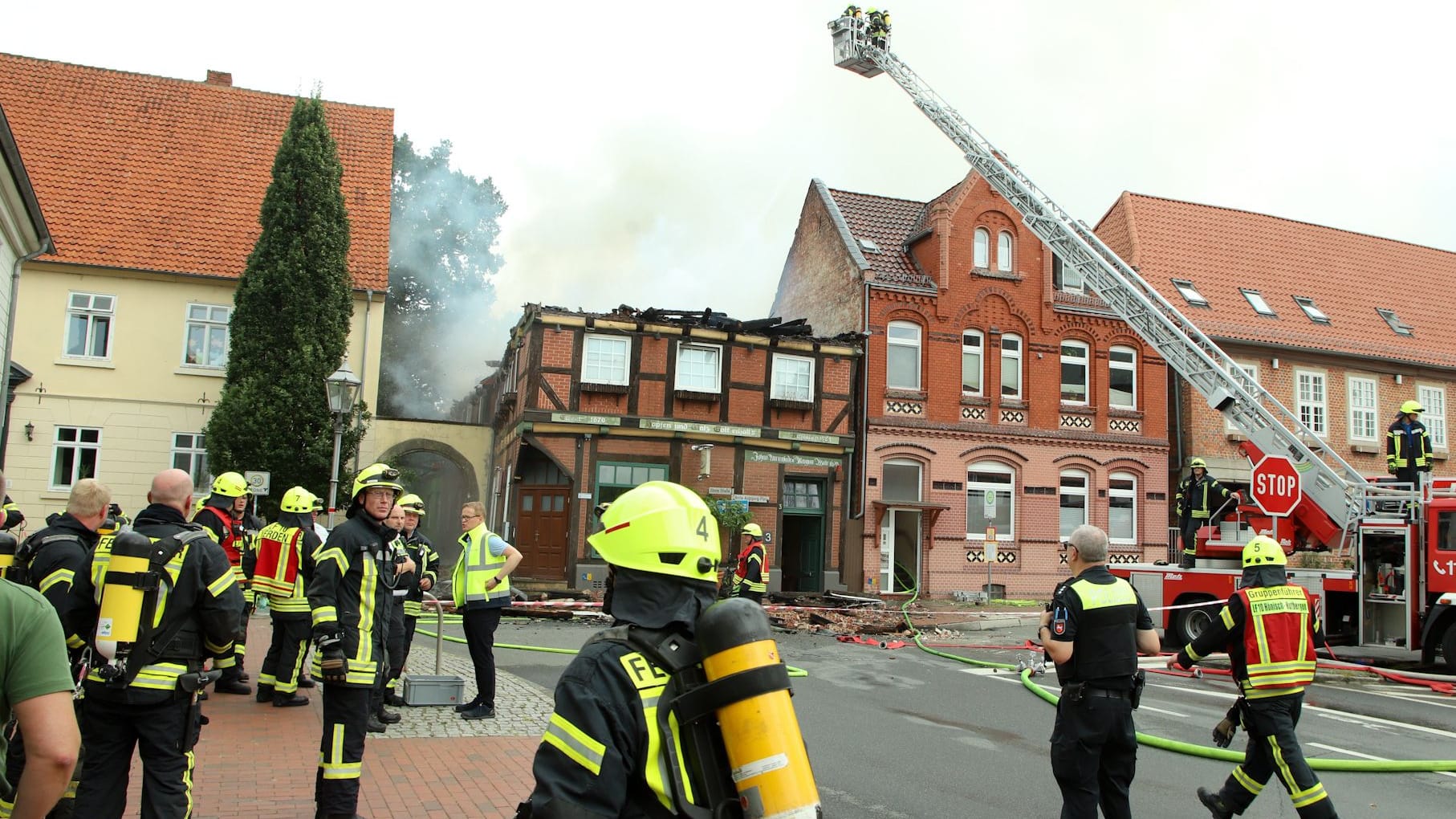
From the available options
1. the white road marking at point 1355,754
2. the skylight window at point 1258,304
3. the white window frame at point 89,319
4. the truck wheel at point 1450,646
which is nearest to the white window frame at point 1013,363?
the skylight window at point 1258,304

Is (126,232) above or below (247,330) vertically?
above

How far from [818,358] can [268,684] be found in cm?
1841

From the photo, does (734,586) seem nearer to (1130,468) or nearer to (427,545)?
(427,545)

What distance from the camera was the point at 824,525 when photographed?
84.2 ft

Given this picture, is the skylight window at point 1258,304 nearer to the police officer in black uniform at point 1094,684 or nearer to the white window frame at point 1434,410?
the white window frame at point 1434,410

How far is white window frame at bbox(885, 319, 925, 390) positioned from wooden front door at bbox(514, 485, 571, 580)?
28.5 feet

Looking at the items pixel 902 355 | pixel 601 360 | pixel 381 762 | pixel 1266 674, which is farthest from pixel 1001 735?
pixel 902 355

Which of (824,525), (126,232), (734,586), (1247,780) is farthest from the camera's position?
(824,525)

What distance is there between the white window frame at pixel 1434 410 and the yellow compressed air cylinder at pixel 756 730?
1381 inches

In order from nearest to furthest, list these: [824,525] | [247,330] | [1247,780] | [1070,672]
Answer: [1070,672] → [1247,780] → [247,330] → [824,525]

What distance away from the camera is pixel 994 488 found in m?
26.9

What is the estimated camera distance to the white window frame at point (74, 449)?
22.2 metres

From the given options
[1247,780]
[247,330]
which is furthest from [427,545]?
[247,330]

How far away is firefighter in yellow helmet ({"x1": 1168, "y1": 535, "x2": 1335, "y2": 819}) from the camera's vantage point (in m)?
5.96
